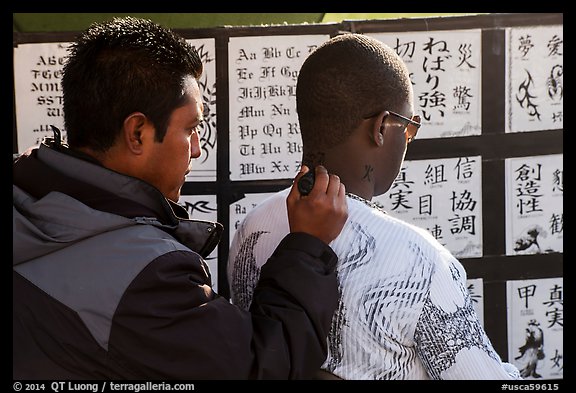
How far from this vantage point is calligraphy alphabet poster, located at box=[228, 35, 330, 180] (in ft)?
12.3

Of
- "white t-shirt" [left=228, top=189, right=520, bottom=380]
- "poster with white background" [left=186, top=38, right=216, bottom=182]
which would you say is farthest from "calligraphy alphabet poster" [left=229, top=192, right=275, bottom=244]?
"white t-shirt" [left=228, top=189, right=520, bottom=380]

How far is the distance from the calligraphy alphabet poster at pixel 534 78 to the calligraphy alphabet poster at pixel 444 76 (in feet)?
0.50

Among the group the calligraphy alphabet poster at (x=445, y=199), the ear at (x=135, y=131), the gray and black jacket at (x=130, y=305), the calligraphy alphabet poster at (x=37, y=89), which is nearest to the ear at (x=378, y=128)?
the gray and black jacket at (x=130, y=305)

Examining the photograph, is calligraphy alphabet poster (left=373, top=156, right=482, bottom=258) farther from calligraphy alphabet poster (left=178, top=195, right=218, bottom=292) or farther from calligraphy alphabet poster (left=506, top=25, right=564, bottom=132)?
calligraphy alphabet poster (left=178, top=195, right=218, bottom=292)

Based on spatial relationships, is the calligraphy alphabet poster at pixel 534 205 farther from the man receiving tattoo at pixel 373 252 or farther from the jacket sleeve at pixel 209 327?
the jacket sleeve at pixel 209 327

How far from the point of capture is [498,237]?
376 centimetres

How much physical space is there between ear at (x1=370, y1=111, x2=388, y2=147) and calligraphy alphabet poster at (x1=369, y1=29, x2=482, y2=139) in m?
1.61

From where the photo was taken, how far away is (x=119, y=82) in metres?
1.97

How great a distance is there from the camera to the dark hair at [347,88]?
85.3 inches

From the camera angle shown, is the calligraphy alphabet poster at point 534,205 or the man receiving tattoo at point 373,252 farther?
the calligraphy alphabet poster at point 534,205

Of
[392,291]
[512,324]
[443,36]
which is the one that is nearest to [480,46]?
[443,36]

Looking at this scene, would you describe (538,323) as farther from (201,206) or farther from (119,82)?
(119,82)

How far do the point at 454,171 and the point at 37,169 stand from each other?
2.28 metres
